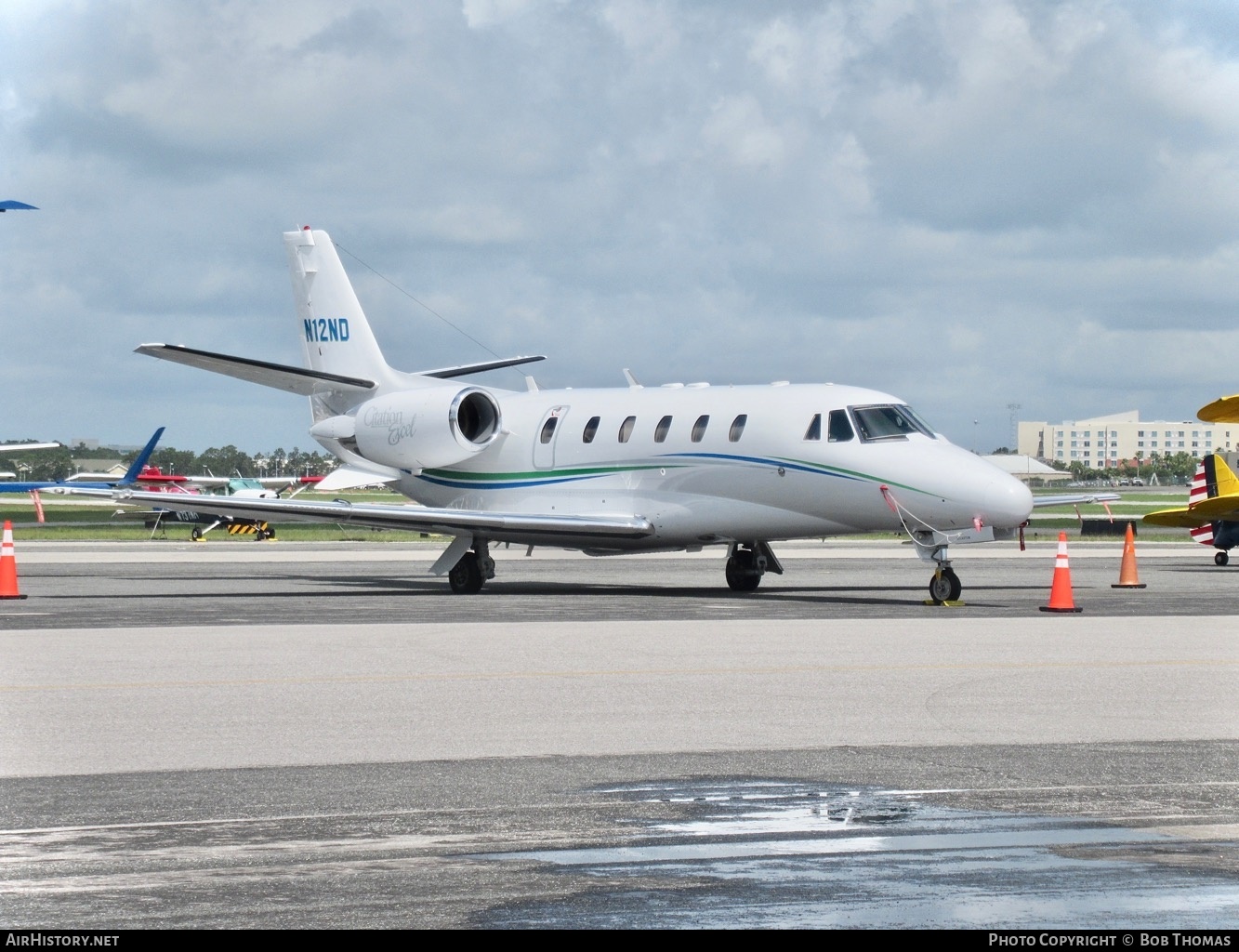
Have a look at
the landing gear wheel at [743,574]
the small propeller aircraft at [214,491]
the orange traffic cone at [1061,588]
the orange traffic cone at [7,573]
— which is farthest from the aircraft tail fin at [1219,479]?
the small propeller aircraft at [214,491]

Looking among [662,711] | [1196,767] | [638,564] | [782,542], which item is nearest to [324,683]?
[662,711]

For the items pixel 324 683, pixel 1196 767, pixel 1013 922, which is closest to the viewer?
pixel 1013 922

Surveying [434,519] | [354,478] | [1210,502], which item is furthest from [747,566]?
[1210,502]

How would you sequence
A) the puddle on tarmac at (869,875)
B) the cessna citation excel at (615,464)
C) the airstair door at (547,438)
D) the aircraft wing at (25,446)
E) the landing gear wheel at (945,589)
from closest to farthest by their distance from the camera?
the puddle on tarmac at (869,875), the landing gear wheel at (945,589), the cessna citation excel at (615,464), the airstair door at (547,438), the aircraft wing at (25,446)

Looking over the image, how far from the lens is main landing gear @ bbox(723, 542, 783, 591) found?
2497 cm

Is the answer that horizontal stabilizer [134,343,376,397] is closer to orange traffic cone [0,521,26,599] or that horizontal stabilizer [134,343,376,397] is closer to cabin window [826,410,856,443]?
orange traffic cone [0,521,26,599]

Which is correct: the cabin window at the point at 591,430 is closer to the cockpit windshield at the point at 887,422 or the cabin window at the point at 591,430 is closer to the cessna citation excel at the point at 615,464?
the cessna citation excel at the point at 615,464

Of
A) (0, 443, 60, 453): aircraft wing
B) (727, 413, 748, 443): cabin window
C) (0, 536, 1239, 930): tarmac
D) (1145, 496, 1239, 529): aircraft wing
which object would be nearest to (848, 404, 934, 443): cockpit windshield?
(727, 413, 748, 443): cabin window

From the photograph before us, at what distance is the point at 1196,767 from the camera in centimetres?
876

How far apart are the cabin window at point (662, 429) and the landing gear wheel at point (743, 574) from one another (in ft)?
6.83

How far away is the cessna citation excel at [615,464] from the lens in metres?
21.9

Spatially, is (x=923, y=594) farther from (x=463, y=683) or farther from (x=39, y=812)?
(x=39, y=812)

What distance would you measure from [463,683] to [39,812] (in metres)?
5.36

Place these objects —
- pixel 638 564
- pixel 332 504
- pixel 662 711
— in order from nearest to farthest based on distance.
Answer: pixel 662 711 < pixel 332 504 < pixel 638 564
